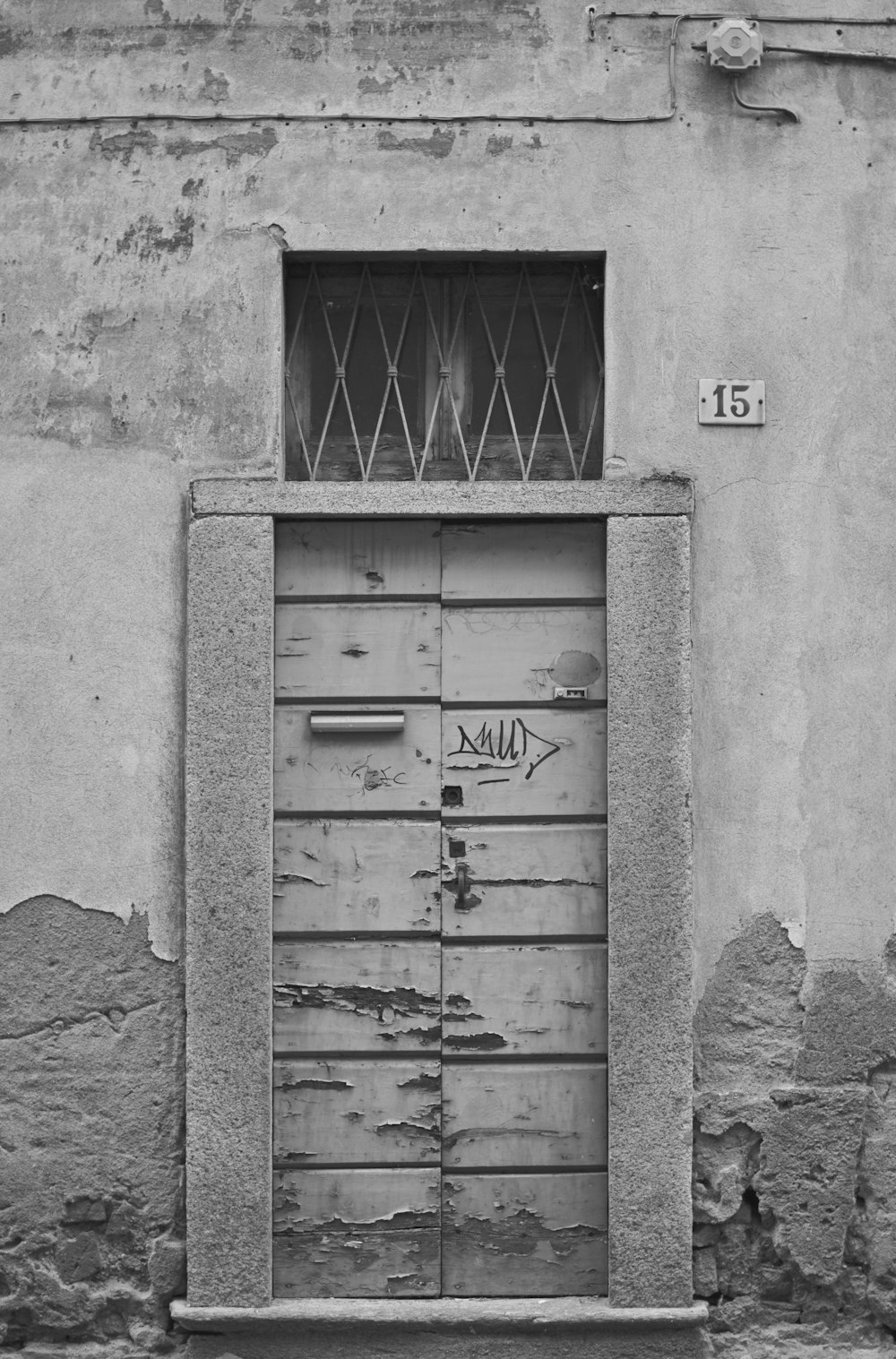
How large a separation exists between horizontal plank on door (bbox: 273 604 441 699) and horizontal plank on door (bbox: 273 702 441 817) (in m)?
0.06

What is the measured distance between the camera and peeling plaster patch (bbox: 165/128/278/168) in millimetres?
4094

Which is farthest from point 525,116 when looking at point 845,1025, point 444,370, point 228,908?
point 845,1025

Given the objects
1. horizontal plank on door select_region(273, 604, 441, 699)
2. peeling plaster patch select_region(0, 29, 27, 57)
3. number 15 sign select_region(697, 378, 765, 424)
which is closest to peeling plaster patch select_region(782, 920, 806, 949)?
horizontal plank on door select_region(273, 604, 441, 699)

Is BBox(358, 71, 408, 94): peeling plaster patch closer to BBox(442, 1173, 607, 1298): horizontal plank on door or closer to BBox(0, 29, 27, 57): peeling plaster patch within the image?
BBox(0, 29, 27, 57): peeling plaster patch

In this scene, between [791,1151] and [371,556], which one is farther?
[371,556]

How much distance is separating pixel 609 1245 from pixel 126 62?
386 cm

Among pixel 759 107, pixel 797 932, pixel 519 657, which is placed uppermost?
pixel 759 107

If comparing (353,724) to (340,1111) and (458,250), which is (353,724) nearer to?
(340,1111)

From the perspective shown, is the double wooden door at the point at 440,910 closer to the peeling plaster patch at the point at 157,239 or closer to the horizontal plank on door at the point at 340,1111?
the horizontal plank on door at the point at 340,1111

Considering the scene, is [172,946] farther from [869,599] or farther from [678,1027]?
[869,599]

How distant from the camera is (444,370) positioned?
13.8 feet

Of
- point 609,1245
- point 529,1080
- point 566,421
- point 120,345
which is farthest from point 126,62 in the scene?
point 609,1245

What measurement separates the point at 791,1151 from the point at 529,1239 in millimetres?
835

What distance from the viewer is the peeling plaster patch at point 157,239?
4094 mm
